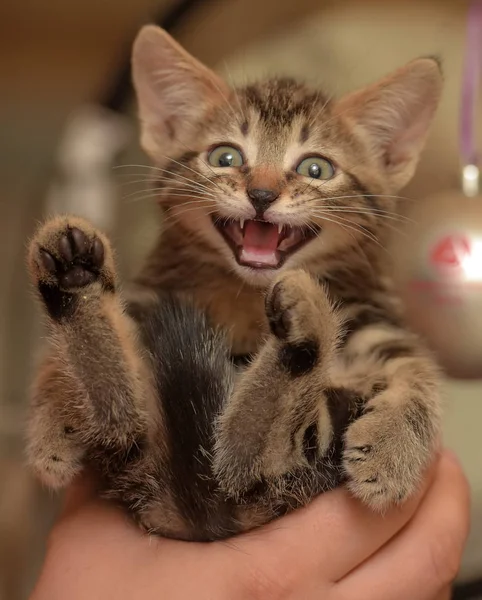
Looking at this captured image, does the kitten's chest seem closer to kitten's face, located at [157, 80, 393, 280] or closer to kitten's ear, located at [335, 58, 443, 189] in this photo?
kitten's face, located at [157, 80, 393, 280]

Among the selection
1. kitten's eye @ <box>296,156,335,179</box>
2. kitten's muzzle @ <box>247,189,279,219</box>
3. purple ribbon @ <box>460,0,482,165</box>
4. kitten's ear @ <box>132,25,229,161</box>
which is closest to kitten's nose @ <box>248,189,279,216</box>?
kitten's muzzle @ <box>247,189,279,219</box>

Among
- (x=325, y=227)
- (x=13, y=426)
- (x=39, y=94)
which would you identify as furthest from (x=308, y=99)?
(x=39, y=94)

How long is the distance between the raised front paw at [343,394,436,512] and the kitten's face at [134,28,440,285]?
0.21 meters

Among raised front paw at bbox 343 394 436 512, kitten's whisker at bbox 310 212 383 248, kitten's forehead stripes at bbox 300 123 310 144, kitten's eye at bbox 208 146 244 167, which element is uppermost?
kitten's forehead stripes at bbox 300 123 310 144

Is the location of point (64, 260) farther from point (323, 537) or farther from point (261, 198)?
point (323, 537)

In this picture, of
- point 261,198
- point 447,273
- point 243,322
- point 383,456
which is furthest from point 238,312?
point 447,273

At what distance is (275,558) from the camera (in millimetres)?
671

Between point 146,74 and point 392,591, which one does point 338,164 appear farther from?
point 392,591

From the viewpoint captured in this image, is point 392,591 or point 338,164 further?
point 338,164

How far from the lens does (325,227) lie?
80 centimetres

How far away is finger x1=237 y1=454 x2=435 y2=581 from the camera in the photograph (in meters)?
0.67

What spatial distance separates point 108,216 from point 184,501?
955mm

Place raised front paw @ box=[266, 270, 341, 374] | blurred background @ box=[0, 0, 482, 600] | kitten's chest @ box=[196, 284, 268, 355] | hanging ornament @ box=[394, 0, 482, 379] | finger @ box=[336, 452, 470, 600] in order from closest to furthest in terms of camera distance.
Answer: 1. raised front paw @ box=[266, 270, 341, 374]
2. finger @ box=[336, 452, 470, 600]
3. kitten's chest @ box=[196, 284, 268, 355]
4. hanging ornament @ box=[394, 0, 482, 379]
5. blurred background @ box=[0, 0, 482, 600]

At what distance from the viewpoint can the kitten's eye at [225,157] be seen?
2.73 ft
